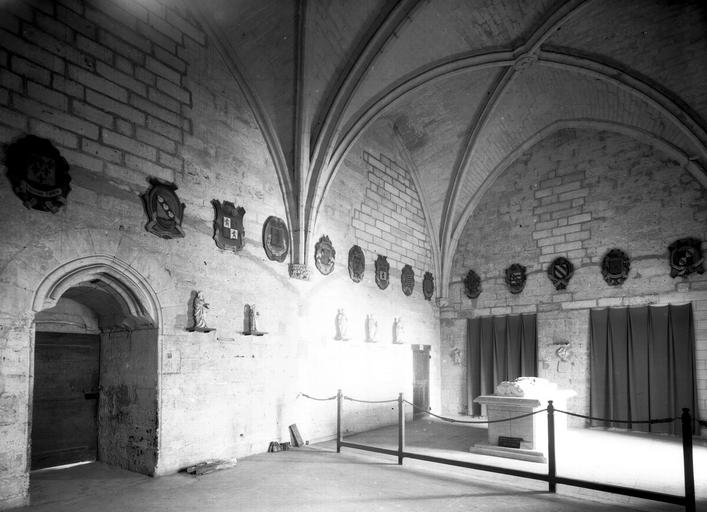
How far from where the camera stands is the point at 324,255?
9.30 m

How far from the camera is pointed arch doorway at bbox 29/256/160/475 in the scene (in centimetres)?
635

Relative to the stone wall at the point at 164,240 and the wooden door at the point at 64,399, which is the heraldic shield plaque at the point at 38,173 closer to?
the stone wall at the point at 164,240

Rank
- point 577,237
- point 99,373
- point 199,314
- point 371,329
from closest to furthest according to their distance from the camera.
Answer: point 199,314, point 99,373, point 371,329, point 577,237

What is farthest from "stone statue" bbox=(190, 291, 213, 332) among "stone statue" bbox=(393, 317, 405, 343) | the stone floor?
"stone statue" bbox=(393, 317, 405, 343)

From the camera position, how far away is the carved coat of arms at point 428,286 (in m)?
12.5

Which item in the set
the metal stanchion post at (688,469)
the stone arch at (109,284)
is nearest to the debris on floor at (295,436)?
the stone arch at (109,284)

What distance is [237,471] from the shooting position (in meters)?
6.56

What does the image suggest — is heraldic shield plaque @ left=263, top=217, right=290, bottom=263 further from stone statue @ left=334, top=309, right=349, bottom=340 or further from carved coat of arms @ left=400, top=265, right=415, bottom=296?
carved coat of arms @ left=400, top=265, right=415, bottom=296

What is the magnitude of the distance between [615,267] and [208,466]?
8.65m

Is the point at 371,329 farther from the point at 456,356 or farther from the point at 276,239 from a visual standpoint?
the point at 456,356

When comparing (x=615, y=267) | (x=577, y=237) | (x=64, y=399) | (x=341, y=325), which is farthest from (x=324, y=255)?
→ (x=615, y=267)

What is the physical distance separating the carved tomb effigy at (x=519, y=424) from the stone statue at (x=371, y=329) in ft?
9.82

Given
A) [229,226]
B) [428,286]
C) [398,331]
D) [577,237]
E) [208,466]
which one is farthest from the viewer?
[428,286]

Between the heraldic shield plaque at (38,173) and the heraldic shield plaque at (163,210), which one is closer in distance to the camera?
the heraldic shield plaque at (38,173)
